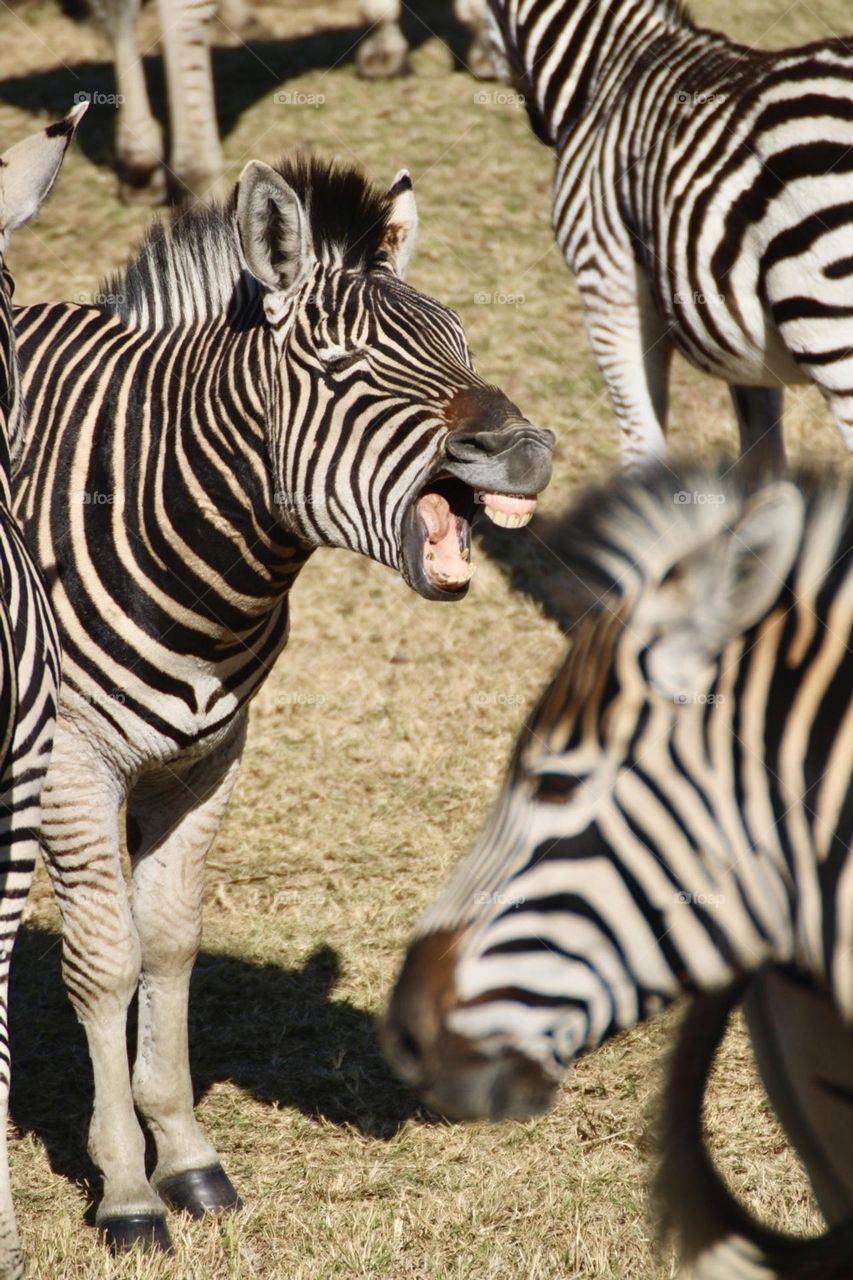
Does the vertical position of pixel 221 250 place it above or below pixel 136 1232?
above

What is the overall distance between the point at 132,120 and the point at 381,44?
327 centimetres

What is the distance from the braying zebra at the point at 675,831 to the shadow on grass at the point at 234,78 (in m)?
11.6

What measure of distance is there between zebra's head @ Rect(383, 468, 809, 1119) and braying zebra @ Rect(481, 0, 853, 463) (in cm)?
398

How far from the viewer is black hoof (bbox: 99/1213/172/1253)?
4.46 m

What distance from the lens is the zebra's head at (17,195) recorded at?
163 inches

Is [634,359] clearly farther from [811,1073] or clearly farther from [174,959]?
[811,1073]

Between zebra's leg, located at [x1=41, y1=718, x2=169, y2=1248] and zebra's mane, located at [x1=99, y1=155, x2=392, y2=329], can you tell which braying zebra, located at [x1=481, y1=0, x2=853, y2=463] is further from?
zebra's leg, located at [x1=41, y1=718, x2=169, y2=1248]

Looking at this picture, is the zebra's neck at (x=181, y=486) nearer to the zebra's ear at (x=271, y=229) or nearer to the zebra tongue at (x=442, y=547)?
the zebra's ear at (x=271, y=229)

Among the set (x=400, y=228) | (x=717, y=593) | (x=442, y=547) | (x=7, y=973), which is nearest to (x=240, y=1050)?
(x=7, y=973)

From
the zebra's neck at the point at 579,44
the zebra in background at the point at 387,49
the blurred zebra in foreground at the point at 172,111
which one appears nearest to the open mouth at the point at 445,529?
the zebra's neck at the point at 579,44

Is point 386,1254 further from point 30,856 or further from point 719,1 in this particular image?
point 719,1

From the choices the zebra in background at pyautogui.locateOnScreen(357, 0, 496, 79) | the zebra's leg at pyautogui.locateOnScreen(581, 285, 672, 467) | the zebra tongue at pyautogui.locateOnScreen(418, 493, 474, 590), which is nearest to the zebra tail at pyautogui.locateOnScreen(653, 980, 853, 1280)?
the zebra tongue at pyautogui.locateOnScreen(418, 493, 474, 590)

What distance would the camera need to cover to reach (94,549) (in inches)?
176

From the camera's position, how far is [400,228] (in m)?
4.62
